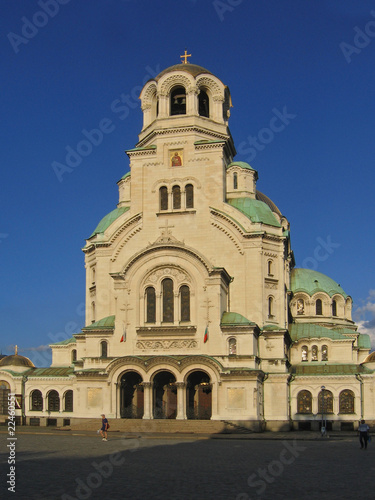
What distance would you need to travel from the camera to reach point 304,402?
49.5m

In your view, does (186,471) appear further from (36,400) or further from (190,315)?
(36,400)

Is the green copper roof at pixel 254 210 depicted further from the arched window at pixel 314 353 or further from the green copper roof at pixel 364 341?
the green copper roof at pixel 364 341

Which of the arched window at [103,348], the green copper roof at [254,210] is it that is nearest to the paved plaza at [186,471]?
the arched window at [103,348]

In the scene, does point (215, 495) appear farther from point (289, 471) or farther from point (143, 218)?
point (143, 218)

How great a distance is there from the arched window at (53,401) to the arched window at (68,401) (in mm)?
609

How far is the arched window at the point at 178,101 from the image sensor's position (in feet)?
184

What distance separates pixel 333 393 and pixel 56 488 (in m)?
35.5

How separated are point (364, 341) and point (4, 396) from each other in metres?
33.1

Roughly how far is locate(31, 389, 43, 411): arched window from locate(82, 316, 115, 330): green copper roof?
27.5 feet

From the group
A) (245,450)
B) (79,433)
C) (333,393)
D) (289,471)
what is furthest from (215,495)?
(333,393)

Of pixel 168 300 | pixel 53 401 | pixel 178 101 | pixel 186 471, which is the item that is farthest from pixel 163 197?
pixel 186 471

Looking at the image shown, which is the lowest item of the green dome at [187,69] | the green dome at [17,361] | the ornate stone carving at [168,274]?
the green dome at [17,361]

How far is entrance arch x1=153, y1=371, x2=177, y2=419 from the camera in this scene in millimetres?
46938

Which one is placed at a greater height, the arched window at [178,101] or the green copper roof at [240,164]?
the arched window at [178,101]
